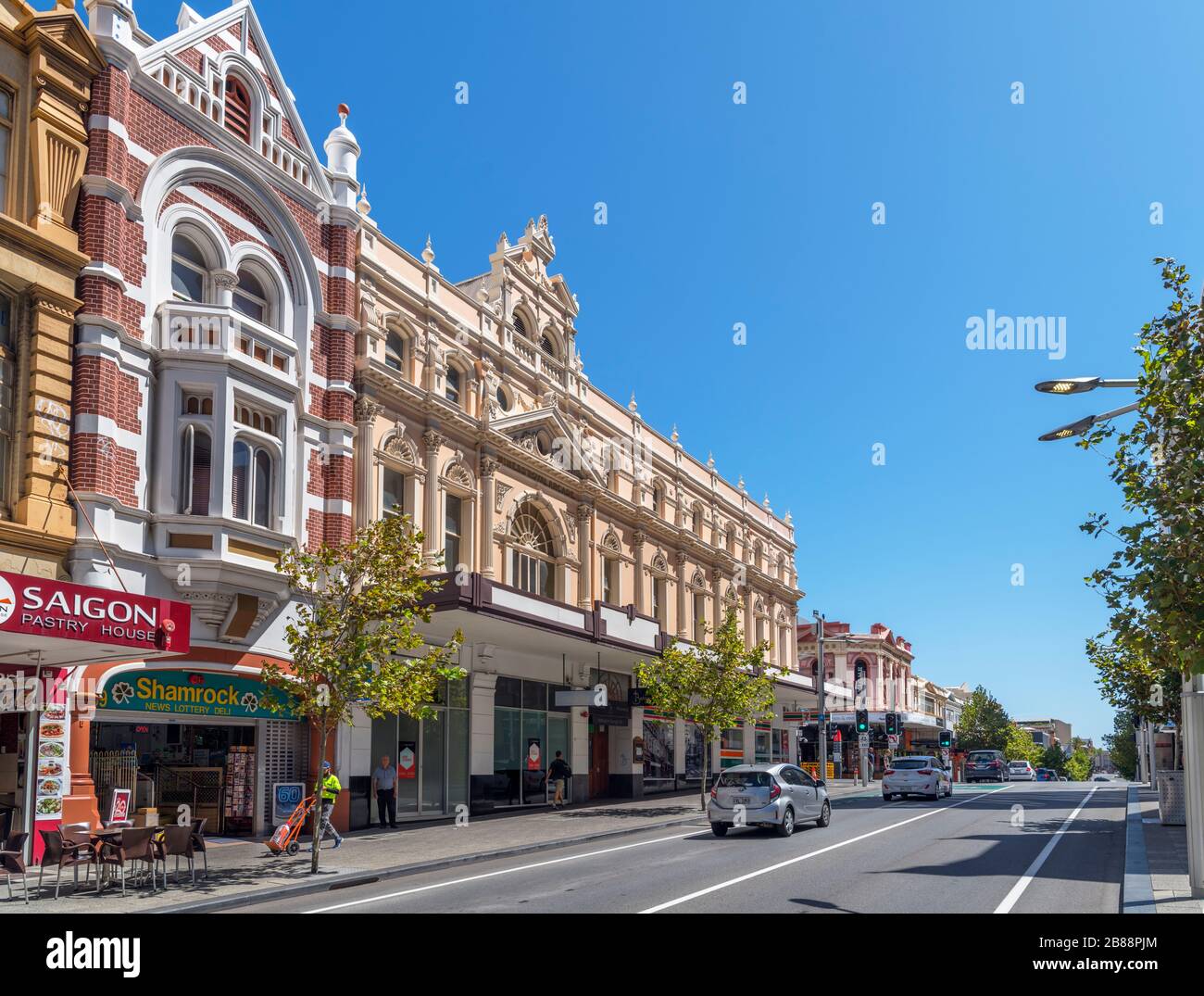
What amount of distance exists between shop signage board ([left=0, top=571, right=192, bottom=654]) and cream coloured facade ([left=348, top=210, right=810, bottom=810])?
7.29m

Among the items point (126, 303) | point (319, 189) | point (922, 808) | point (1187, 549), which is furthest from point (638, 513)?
Result: point (1187, 549)

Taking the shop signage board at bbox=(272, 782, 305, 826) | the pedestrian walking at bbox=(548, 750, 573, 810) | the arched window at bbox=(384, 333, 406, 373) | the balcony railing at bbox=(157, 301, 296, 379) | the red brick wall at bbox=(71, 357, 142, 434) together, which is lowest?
the pedestrian walking at bbox=(548, 750, 573, 810)

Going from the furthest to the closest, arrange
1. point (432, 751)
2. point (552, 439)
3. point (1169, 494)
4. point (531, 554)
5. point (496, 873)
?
point (552, 439)
point (531, 554)
point (432, 751)
point (496, 873)
point (1169, 494)

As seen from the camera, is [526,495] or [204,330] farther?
[526,495]

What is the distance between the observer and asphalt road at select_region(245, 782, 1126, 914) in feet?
42.5

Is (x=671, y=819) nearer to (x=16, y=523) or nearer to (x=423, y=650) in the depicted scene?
(x=423, y=650)

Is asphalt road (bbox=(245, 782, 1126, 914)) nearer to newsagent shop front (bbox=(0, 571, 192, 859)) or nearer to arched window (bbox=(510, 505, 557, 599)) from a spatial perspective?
newsagent shop front (bbox=(0, 571, 192, 859))

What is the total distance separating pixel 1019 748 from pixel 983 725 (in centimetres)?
977

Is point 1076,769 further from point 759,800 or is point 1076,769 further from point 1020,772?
point 759,800

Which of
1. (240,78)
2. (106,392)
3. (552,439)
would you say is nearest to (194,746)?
(106,392)

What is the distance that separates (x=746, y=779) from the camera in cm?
2289

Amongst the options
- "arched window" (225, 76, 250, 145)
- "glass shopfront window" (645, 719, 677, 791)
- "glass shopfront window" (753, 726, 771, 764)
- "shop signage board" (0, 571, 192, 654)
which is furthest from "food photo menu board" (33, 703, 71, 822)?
"glass shopfront window" (753, 726, 771, 764)

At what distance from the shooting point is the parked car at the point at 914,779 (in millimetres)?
36719

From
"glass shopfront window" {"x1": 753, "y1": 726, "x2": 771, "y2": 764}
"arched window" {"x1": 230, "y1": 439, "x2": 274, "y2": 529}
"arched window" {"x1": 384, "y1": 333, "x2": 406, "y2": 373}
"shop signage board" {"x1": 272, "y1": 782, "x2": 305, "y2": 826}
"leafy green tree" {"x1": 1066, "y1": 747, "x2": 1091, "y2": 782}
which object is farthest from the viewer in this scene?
"leafy green tree" {"x1": 1066, "y1": 747, "x2": 1091, "y2": 782}
